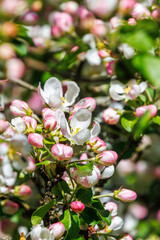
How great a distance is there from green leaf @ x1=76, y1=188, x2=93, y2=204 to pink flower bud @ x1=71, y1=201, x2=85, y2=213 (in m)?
0.04

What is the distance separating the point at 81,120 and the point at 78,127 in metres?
0.02

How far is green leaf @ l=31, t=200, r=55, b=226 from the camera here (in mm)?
863

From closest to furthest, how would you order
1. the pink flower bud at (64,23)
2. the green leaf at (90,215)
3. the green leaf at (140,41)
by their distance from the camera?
1. the green leaf at (140,41)
2. the green leaf at (90,215)
3. the pink flower bud at (64,23)

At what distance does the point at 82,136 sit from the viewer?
85 centimetres

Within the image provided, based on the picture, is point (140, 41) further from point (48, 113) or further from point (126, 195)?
point (126, 195)

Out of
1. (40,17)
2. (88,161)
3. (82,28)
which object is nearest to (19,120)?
(88,161)

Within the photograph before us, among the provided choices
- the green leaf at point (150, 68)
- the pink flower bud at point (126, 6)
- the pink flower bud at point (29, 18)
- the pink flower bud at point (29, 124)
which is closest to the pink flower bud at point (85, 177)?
the pink flower bud at point (29, 124)

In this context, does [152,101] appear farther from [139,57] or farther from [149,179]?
[149,179]

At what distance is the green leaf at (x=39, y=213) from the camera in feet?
2.83

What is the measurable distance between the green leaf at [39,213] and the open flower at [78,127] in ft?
0.56

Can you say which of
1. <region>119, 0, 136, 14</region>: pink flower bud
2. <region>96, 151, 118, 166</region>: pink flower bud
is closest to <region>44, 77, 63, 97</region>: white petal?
<region>96, 151, 118, 166</region>: pink flower bud

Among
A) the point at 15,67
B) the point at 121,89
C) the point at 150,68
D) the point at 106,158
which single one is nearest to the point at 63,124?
the point at 106,158

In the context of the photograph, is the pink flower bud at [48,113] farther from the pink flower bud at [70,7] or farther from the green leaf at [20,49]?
the pink flower bud at [70,7]

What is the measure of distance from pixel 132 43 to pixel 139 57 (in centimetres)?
4
